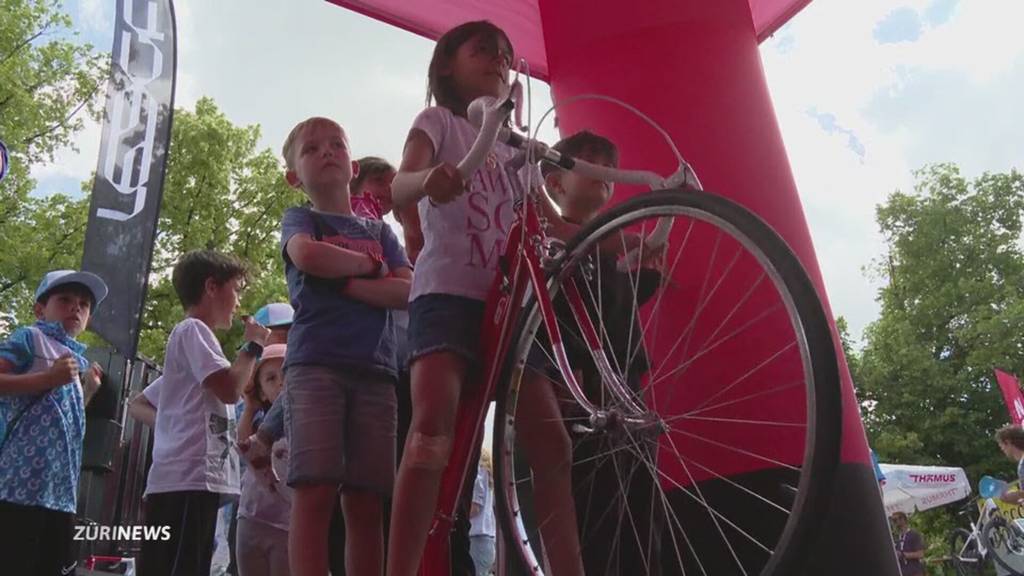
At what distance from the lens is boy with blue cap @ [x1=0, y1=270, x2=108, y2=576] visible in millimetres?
3080

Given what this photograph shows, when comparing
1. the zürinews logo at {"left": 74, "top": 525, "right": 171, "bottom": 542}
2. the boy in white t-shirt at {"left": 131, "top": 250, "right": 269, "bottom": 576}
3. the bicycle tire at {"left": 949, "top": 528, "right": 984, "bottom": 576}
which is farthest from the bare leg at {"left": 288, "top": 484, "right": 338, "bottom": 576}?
the bicycle tire at {"left": 949, "top": 528, "right": 984, "bottom": 576}

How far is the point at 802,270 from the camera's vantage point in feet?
4.76

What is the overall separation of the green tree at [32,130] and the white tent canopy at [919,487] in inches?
559

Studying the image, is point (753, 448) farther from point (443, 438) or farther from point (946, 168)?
point (946, 168)

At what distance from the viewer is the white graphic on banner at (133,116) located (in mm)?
7379

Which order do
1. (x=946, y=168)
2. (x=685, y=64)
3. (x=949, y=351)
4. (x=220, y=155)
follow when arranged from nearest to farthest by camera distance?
(x=685, y=64) → (x=220, y=155) → (x=949, y=351) → (x=946, y=168)

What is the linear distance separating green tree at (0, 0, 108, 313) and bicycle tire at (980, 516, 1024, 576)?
1489 cm

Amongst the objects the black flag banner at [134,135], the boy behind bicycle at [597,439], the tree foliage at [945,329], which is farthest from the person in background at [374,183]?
the tree foliage at [945,329]

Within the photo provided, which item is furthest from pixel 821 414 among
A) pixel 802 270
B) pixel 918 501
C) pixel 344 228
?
pixel 918 501

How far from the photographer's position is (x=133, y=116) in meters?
7.54

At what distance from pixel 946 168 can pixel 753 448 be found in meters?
29.2

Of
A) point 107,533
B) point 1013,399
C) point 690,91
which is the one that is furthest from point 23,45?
point 1013,399

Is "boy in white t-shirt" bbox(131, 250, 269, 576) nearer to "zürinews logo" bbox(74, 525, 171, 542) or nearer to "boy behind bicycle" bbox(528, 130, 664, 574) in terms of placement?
"boy behind bicycle" bbox(528, 130, 664, 574)

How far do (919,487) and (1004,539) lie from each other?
270cm
